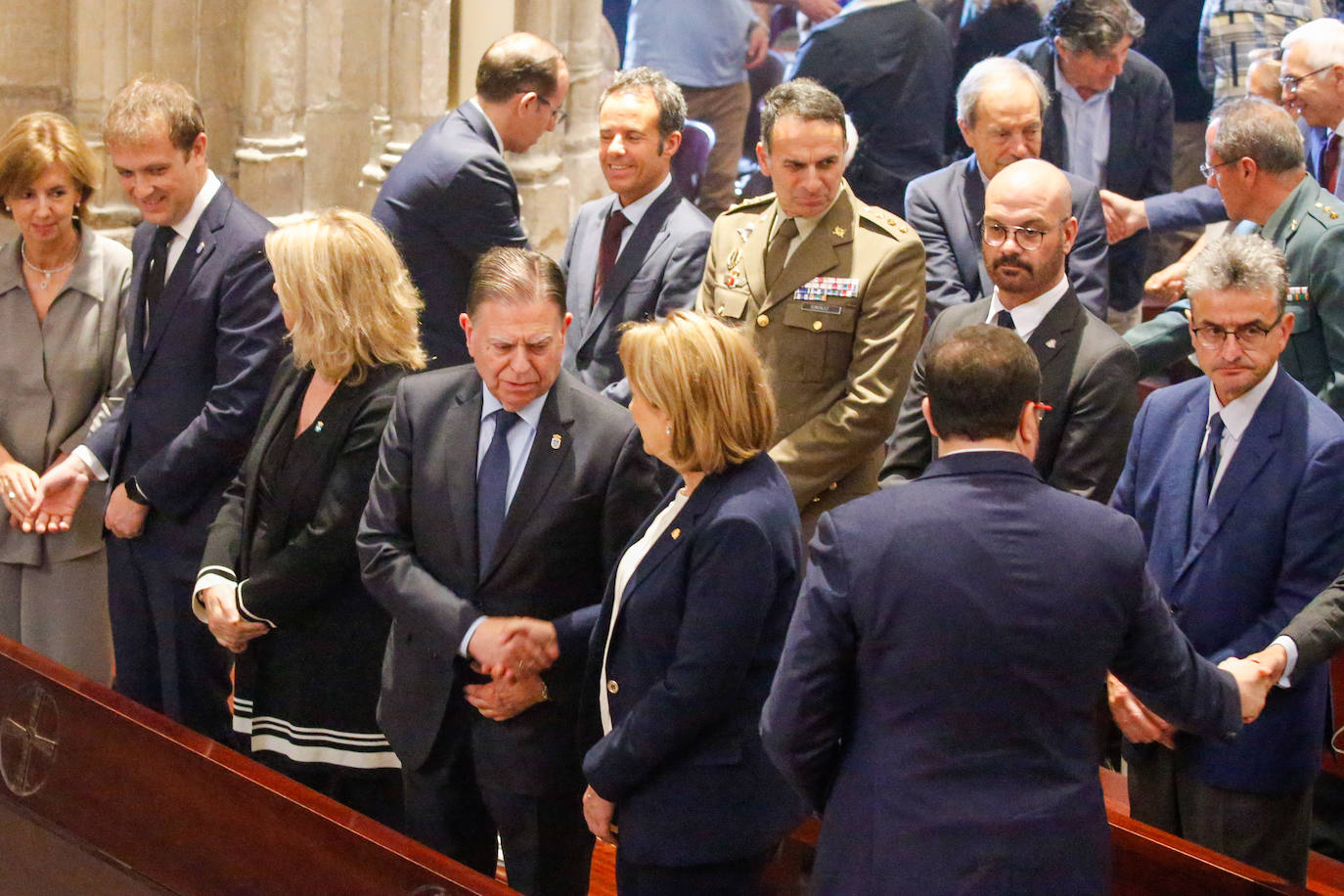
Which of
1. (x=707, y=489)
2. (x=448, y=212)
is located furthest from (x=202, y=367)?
(x=707, y=489)

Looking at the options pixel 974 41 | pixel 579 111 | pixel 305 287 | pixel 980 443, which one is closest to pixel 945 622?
pixel 980 443

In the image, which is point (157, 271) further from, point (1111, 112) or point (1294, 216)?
point (1111, 112)

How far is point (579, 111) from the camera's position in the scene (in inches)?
238

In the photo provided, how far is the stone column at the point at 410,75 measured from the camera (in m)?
5.47

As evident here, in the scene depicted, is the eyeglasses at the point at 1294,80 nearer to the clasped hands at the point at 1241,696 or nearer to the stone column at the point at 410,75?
the clasped hands at the point at 1241,696

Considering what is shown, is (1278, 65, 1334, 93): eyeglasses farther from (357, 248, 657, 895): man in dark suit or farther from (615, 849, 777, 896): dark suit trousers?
(615, 849, 777, 896): dark suit trousers

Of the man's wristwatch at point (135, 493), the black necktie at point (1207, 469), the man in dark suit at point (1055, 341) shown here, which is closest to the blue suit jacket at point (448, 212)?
the man's wristwatch at point (135, 493)

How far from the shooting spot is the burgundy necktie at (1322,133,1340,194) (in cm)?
405

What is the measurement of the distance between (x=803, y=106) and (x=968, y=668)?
1.67 metres

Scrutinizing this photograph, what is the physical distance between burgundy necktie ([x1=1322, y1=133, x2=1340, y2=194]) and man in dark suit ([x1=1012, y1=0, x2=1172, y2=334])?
58 centimetres

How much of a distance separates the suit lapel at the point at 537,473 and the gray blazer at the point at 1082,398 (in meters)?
0.67

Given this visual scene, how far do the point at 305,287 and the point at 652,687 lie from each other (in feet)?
3.47

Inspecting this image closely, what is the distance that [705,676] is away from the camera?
2238mm

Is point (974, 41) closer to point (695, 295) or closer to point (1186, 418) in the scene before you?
point (695, 295)
